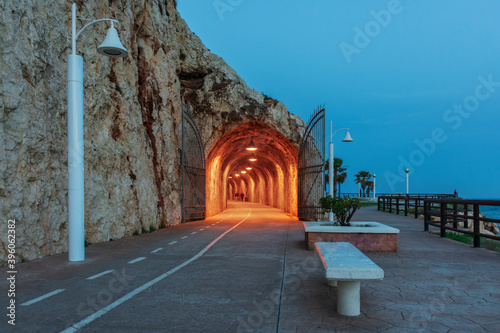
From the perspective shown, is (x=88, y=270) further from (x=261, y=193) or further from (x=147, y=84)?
(x=261, y=193)

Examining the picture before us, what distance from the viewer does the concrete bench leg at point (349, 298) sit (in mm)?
4152

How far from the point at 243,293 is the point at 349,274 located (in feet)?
5.95

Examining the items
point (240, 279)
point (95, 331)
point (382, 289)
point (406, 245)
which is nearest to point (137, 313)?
point (95, 331)

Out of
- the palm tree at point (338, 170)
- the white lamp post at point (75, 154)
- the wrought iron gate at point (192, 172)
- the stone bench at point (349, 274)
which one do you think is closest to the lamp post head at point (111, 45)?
the white lamp post at point (75, 154)

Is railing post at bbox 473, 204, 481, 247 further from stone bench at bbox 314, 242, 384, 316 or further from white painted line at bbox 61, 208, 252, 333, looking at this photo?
white painted line at bbox 61, 208, 252, 333

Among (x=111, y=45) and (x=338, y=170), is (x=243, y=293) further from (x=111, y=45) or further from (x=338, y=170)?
(x=338, y=170)

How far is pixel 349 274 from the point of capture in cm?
393

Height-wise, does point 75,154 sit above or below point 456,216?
above

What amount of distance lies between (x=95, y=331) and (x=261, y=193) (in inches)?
1779

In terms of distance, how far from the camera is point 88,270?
22.2ft

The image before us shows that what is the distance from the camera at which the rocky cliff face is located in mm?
7641

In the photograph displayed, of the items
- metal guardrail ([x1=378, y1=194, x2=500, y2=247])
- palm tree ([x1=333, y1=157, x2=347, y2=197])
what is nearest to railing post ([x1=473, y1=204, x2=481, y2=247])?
metal guardrail ([x1=378, y1=194, x2=500, y2=247])

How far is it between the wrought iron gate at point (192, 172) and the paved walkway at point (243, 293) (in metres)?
9.81

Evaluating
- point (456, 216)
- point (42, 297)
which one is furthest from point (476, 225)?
point (42, 297)
